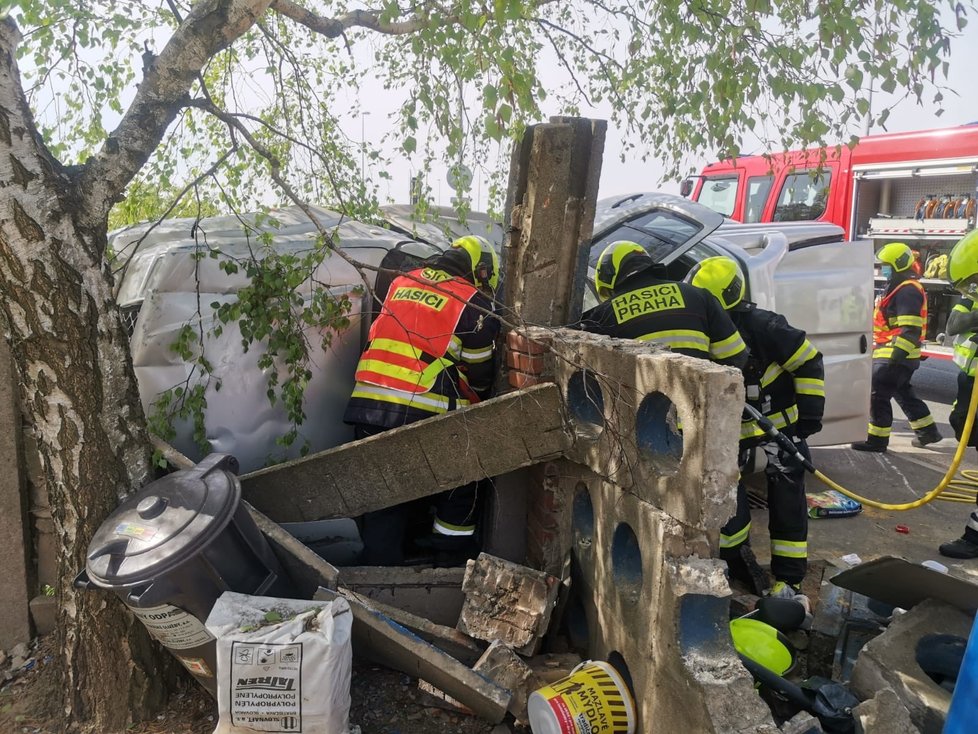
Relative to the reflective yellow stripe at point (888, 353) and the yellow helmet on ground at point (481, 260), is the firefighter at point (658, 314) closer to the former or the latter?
the yellow helmet on ground at point (481, 260)

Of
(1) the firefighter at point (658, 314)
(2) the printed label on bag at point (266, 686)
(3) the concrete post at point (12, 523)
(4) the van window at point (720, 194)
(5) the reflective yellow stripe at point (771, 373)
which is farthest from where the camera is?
(4) the van window at point (720, 194)

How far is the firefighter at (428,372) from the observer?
144 inches

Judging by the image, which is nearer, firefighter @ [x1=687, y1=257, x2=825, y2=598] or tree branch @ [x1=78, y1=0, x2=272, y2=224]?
tree branch @ [x1=78, y1=0, x2=272, y2=224]

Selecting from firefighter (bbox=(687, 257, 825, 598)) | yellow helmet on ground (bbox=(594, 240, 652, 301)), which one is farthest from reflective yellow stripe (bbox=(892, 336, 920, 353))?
yellow helmet on ground (bbox=(594, 240, 652, 301))

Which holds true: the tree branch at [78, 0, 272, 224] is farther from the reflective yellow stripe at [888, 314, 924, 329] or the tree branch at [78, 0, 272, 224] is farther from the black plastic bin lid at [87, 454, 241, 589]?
the reflective yellow stripe at [888, 314, 924, 329]

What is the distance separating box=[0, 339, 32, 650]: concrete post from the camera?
3.22 metres

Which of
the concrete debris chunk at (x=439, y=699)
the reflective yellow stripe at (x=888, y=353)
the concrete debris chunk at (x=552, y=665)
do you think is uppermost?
the reflective yellow stripe at (x=888, y=353)

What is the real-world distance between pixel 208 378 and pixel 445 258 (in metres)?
1.29

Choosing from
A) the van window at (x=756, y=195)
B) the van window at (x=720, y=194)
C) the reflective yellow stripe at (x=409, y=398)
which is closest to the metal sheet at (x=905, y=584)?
the reflective yellow stripe at (x=409, y=398)

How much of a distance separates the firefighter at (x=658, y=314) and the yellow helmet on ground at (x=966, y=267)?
5.66 ft

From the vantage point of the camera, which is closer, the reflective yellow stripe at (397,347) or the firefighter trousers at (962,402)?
the reflective yellow stripe at (397,347)

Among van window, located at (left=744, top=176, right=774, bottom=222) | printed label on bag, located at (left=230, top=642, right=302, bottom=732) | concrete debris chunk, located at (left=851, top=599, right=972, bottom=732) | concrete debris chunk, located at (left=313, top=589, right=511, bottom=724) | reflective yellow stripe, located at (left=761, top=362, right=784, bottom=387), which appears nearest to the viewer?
printed label on bag, located at (left=230, top=642, right=302, bottom=732)

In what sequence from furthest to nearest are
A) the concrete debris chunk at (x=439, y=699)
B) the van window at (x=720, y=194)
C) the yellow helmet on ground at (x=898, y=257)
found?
1. the van window at (x=720, y=194)
2. the yellow helmet on ground at (x=898, y=257)
3. the concrete debris chunk at (x=439, y=699)

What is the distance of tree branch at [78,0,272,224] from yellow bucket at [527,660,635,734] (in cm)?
227
